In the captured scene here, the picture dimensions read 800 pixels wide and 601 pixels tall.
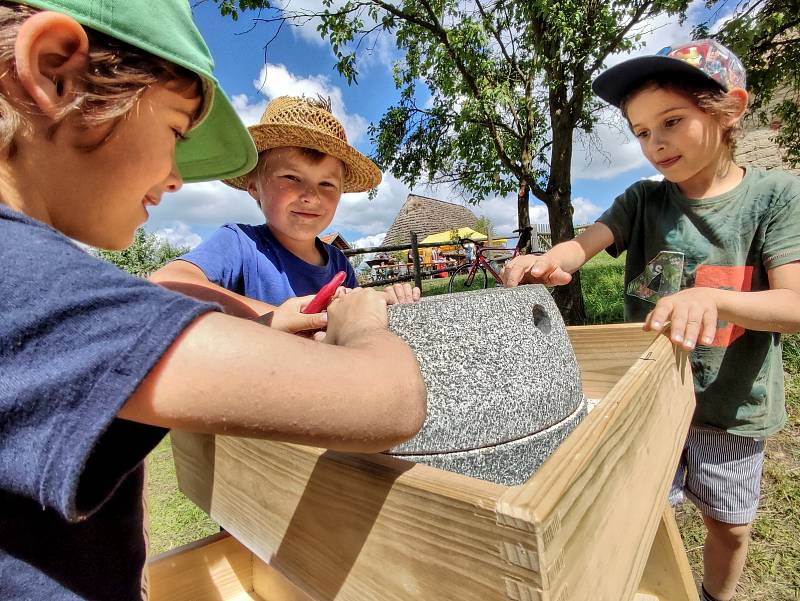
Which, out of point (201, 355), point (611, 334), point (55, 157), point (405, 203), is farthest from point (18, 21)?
point (405, 203)

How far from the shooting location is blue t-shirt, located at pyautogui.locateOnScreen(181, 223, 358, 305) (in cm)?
155

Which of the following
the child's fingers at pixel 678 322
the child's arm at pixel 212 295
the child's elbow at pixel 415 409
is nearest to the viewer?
the child's elbow at pixel 415 409

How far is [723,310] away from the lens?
3.81 ft

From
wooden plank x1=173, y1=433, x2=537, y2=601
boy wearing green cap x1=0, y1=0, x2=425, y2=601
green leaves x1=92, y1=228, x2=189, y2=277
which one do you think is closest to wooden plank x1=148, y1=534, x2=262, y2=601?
A: wooden plank x1=173, y1=433, x2=537, y2=601

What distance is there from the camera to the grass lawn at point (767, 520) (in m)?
1.93

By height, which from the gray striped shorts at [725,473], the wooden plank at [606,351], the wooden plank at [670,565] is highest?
the wooden plank at [606,351]

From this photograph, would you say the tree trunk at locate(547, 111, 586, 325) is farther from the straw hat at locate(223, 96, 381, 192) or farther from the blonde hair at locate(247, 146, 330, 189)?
the blonde hair at locate(247, 146, 330, 189)

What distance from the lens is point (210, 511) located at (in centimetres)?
102

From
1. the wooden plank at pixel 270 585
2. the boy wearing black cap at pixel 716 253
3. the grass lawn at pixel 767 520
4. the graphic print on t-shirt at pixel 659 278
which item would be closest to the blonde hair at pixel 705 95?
the boy wearing black cap at pixel 716 253

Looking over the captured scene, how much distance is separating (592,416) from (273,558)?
0.58 m

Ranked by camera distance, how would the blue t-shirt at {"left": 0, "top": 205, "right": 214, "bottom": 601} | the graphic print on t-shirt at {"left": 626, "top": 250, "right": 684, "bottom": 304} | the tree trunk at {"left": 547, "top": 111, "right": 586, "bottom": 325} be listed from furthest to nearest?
the tree trunk at {"left": 547, "top": 111, "right": 586, "bottom": 325} → the graphic print on t-shirt at {"left": 626, "top": 250, "right": 684, "bottom": 304} → the blue t-shirt at {"left": 0, "top": 205, "right": 214, "bottom": 601}

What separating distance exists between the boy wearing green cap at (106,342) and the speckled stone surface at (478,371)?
10 centimetres

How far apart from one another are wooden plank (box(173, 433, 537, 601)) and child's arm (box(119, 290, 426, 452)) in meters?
0.09

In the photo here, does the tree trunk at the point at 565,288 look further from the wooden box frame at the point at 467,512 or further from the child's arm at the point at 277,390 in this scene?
the child's arm at the point at 277,390
